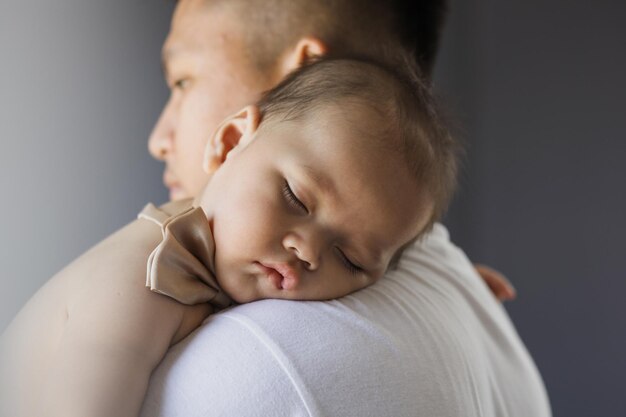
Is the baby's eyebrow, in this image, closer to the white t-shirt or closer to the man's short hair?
the white t-shirt

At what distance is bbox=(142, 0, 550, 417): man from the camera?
0.65m

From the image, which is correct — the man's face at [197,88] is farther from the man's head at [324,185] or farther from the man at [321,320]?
the man's head at [324,185]

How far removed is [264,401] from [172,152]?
761mm

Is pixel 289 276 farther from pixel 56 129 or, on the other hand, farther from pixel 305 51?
pixel 305 51

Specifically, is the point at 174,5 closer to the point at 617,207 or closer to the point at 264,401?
the point at 264,401

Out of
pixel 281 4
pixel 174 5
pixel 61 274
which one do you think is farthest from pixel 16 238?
pixel 174 5

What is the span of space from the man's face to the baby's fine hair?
0.28 meters

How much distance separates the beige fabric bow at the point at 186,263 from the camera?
748mm

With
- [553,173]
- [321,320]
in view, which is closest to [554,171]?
[553,173]

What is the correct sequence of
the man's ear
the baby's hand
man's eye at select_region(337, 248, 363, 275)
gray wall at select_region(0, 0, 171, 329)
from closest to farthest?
gray wall at select_region(0, 0, 171, 329) → man's eye at select_region(337, 248, 363, 275) → the man's ear → the baby's hand

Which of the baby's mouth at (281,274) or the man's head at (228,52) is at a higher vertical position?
the man's head at (228,52)

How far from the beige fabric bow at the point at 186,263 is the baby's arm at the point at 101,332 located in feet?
0.05


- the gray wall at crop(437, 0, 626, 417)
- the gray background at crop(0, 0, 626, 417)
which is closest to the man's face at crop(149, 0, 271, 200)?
the gray background at crop(0, 0, 626, 417)

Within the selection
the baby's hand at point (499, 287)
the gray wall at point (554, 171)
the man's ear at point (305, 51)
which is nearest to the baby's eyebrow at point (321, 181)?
the man's ear at point (305, 51)
